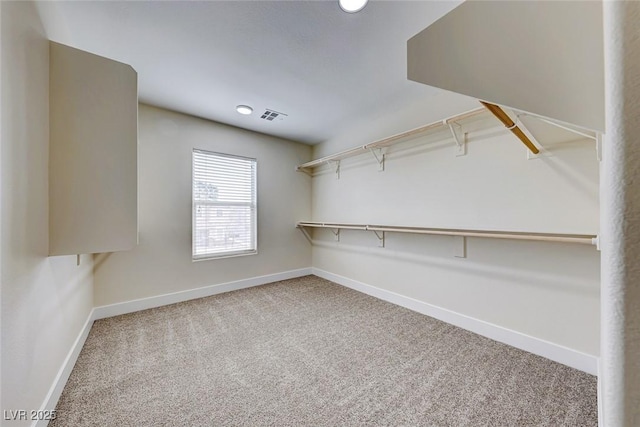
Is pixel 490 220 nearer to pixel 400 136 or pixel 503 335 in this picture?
pixel 503 335

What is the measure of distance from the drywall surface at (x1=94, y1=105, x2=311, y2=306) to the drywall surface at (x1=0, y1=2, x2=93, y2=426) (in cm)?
134

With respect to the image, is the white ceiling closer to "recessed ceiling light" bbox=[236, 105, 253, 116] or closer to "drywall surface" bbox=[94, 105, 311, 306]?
"recessed ceiling light" bbox=[236, 105, 253, 116]

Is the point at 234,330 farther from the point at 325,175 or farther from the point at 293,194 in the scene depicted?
the point at 325,175

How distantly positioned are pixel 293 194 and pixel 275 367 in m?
2.77

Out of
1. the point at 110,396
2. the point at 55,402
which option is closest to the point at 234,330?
the point at 110,396

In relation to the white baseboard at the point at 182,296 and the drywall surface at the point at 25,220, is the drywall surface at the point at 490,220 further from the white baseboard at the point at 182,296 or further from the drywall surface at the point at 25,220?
the drywall surface at the point at 25,220

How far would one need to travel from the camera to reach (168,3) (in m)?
1.50

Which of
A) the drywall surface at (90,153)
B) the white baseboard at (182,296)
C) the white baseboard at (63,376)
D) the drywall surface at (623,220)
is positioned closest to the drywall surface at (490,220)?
the white baseboard at (182,296)

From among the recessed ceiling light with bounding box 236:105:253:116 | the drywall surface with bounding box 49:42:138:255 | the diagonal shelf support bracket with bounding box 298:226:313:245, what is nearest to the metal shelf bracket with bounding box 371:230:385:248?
the diagonal shelf support bracket with bounding box 298:226:313:245

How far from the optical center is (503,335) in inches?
81.9

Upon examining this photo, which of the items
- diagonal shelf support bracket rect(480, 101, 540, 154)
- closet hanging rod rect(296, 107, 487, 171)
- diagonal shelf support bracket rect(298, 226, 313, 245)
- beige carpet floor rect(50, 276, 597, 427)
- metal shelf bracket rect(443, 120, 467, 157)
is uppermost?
closet hanging rod rect(296, 107, 487, 171)

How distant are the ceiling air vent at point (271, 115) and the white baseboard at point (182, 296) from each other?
230 cm

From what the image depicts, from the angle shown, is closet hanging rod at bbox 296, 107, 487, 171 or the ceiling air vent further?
the ceiling air vent

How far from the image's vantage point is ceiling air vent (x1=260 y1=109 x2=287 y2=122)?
2.97m
